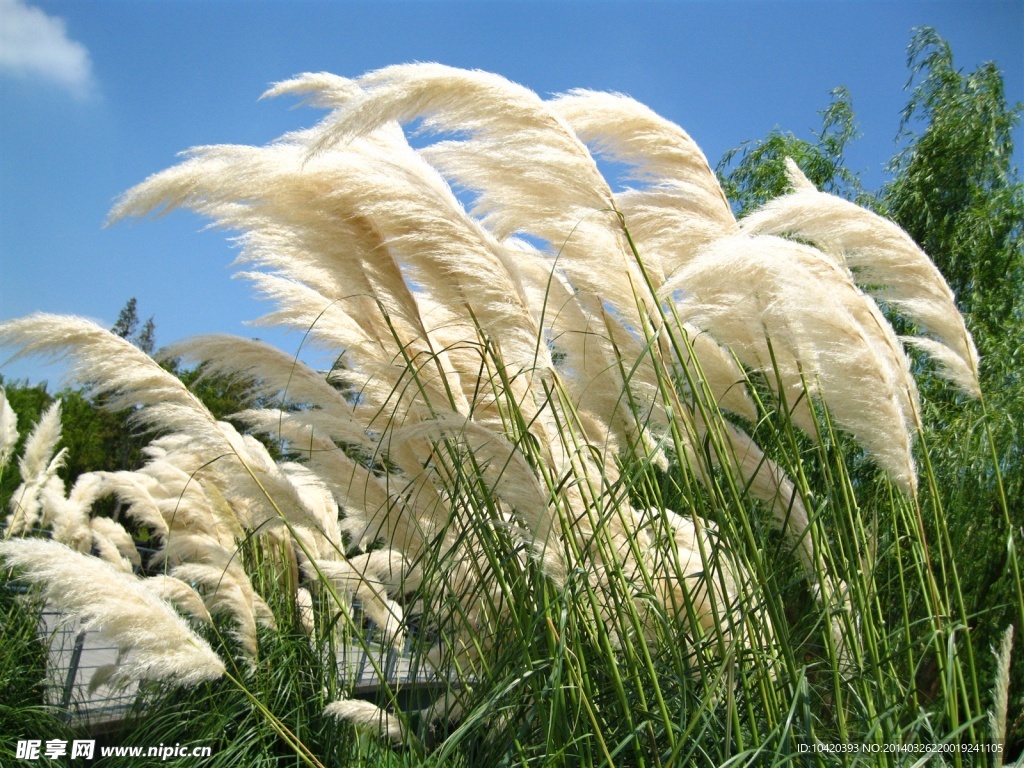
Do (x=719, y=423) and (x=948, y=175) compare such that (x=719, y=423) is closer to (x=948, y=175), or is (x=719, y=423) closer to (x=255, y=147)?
(x=255, y=147)

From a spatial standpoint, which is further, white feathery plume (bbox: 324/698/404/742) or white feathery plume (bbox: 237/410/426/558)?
white feathery plume (bbox: 324/698/404/742)

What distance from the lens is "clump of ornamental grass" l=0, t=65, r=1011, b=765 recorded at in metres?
2.09

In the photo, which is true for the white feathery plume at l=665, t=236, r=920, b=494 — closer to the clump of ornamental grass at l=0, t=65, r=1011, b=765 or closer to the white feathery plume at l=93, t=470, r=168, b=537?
the clump of ornamental grass at l=0, t=65, r=1011, b=765

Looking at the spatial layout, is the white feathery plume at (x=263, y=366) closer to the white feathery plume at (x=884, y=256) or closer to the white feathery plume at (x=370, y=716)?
the white feathery plume at (x=370, y=716)

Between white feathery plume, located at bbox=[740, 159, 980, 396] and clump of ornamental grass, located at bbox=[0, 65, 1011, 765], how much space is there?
0.03ft

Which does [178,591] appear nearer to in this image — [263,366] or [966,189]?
[263,366]

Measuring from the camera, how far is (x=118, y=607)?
8.10 ft

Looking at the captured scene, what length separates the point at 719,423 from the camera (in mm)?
2406

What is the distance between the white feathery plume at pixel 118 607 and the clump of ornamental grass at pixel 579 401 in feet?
0.14

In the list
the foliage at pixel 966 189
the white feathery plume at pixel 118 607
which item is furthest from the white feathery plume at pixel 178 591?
the foliage at pixel 966 189

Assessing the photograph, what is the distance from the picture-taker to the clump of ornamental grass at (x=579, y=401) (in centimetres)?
209

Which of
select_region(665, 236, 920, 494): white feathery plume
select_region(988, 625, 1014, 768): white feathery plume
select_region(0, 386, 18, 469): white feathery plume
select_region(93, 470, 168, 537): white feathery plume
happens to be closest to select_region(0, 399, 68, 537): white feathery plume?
select_region(0, 386, 18, 469): white feathery plume

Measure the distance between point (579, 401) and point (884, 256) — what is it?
100 cm

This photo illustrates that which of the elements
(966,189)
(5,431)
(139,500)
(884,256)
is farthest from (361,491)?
(966,189)
